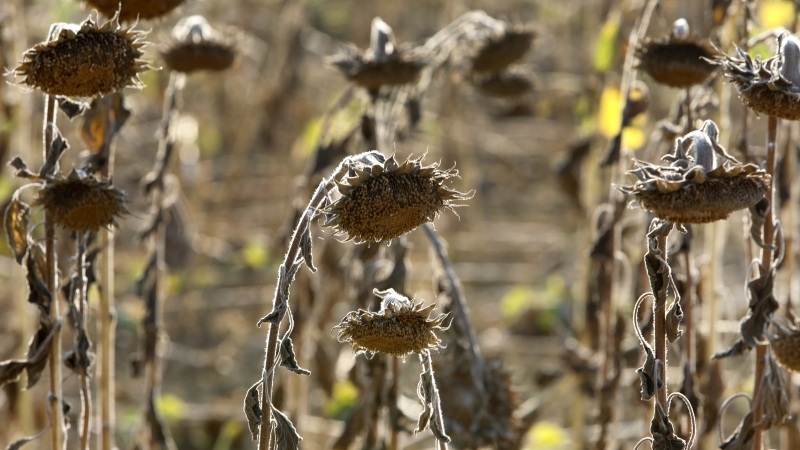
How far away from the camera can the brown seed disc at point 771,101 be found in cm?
112

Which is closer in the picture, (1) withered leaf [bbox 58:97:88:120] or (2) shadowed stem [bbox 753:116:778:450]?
(2) shadowed stem [bbox 753:116:778:450]

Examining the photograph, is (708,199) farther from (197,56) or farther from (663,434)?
(197,56)

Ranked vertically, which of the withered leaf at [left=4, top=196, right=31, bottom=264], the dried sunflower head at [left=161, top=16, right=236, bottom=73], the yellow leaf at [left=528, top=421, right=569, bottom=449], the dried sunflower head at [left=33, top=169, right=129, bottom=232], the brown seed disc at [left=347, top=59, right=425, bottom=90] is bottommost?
the yellow leaf at [left=528, top=421, right=569, bottom=449]

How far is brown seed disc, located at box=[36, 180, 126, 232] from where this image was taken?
1.30m

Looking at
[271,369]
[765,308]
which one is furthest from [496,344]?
[271,369]

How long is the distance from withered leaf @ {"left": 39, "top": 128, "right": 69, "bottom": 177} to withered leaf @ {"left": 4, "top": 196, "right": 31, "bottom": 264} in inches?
3.7

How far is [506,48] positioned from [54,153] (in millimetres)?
1157

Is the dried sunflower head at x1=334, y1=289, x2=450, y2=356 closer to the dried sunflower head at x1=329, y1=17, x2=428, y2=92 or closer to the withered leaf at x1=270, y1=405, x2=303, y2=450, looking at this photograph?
the withered leaf at x1=270, y1=405, x2=303, y2=450

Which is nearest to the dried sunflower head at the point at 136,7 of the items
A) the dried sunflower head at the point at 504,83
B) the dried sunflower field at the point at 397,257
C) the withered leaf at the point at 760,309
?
the dried sunflower field at the point at 397,257

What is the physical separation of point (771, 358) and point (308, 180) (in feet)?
3.90

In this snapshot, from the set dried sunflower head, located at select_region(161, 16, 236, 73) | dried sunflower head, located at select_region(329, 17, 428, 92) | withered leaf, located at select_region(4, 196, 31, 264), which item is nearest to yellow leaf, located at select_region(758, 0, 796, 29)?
dried sunflower head, located at select_region(329, 17, 428, 92)

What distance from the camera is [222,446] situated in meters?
3.06

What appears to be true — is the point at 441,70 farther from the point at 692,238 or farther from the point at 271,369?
the point at 271,369

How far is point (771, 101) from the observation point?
3.70ft
